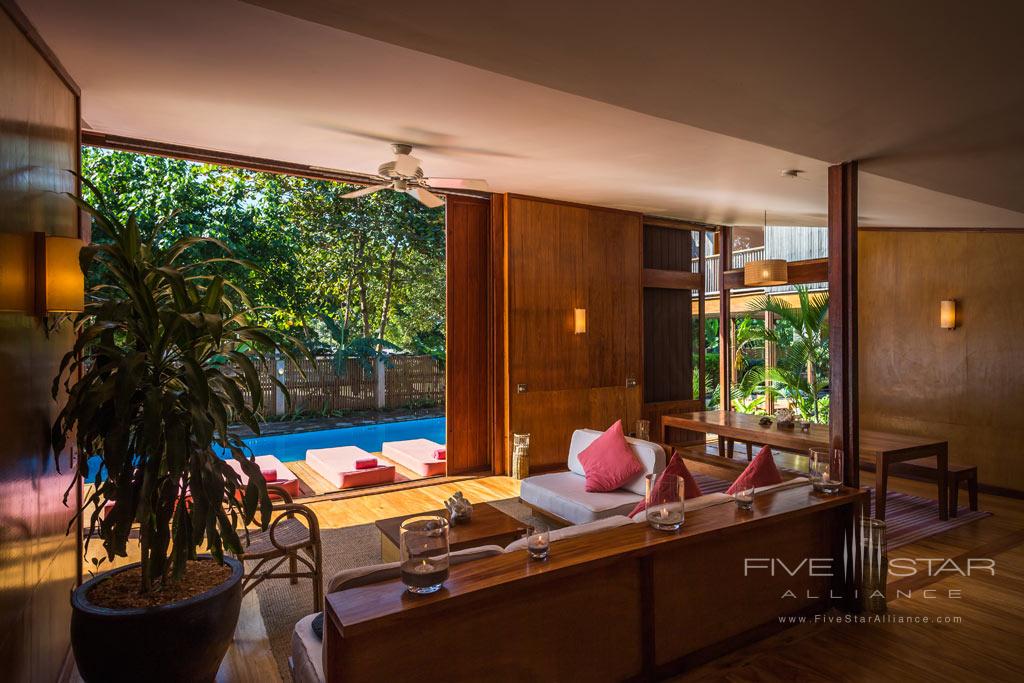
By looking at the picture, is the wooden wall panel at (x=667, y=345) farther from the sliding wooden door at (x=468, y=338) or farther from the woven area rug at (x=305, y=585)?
the woven area rug at (x=305, y=585)

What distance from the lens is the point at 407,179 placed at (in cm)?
444

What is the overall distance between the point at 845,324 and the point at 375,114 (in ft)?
9.84

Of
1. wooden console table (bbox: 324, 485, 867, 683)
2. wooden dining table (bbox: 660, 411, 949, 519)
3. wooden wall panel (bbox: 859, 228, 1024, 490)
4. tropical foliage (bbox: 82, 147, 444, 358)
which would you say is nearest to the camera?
wooden console table (bbox: 324, 485, 867, 683)

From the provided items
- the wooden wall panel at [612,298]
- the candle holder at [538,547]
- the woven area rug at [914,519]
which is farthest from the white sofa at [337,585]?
the wooden wall panel at [612,298]

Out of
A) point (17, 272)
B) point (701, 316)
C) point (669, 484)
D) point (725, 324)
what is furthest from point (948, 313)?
point (17, 272)

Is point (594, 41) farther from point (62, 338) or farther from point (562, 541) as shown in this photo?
point (62, 338)

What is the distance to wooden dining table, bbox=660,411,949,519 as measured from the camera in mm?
4523

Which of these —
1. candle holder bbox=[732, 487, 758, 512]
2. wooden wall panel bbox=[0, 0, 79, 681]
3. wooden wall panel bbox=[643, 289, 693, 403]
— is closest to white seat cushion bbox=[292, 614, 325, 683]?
wooden wall panel bbox=[0, 0, 79, 681]

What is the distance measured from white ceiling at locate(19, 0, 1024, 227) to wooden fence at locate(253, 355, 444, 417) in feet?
23.8

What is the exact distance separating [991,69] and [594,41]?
1449 millimetres

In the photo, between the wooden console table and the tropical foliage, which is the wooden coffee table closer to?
the wooden console table

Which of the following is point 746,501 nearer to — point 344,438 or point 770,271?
point 770,271

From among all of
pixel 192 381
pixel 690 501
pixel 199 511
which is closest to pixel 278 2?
pixel 192 381

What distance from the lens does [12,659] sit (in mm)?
1880
